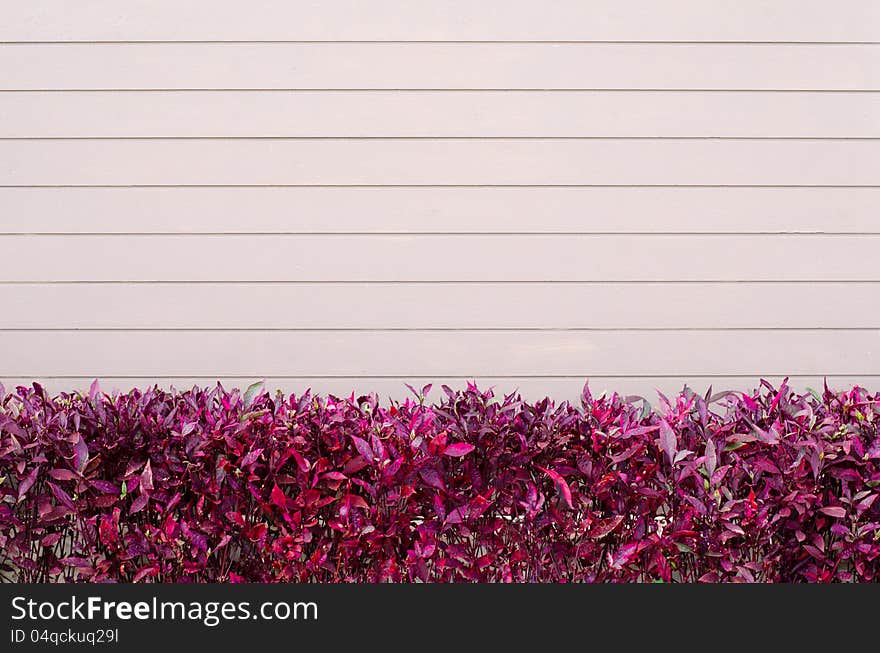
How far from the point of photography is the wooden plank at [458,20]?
110 inches

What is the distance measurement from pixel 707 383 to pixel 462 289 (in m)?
0.96

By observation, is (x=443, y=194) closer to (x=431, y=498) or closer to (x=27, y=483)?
(x=431, y=498)

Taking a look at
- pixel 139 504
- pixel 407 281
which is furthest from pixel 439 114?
pixel 139 504

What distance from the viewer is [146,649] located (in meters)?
2.22

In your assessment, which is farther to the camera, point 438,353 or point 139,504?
point 438,353

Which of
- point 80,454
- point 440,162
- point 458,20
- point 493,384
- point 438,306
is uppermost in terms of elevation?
point 458,20

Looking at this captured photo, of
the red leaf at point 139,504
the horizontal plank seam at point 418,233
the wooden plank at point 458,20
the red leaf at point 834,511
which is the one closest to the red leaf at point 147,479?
the red leaf at point 139,504

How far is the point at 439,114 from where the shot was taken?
280 centimetres

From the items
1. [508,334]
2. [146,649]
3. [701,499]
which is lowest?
[146,649]

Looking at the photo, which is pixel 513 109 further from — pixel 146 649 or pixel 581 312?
pixel 146 649

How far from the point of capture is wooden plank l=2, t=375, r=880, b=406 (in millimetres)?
2787

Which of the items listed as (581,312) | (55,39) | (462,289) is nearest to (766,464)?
(581,312)

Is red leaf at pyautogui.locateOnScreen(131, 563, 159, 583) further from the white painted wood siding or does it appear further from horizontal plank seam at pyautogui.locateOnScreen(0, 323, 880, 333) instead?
horizontal plank seam at pyautogui.locateOnScreen(0, 323, 880, 333)

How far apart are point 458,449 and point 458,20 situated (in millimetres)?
1596
